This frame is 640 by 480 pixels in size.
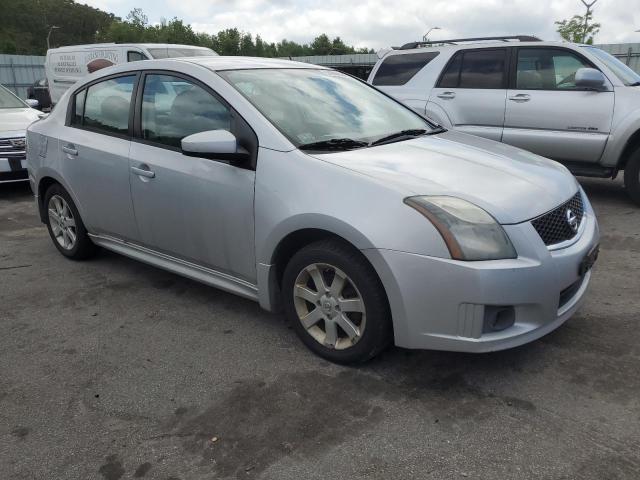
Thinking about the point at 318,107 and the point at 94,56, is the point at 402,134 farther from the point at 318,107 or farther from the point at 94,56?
the point at 94,56

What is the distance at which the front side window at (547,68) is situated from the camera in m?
6.57

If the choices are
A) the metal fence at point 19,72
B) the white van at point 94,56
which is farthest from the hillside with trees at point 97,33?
the white van at point 94,56

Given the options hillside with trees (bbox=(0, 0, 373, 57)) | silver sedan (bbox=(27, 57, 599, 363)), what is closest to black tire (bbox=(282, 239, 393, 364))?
Result: silver sedan (bbox=(27, 57, 599, 363))

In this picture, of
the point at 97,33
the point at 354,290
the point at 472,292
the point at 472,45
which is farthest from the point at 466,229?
the point at 97,33

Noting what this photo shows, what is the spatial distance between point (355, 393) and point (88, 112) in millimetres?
3162

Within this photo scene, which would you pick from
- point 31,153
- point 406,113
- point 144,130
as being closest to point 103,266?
point 31,153

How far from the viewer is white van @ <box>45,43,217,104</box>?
11383 mm

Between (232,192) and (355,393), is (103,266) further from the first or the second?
(355,393)

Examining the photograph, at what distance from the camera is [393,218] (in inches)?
108

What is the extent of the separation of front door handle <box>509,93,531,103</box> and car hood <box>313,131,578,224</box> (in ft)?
11.2

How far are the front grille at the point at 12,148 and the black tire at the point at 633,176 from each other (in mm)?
7385

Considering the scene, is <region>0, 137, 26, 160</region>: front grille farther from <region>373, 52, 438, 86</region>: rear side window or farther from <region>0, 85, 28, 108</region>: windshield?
<region>373, 52, 438, 86</region>: rear side window

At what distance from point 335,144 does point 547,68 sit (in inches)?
177

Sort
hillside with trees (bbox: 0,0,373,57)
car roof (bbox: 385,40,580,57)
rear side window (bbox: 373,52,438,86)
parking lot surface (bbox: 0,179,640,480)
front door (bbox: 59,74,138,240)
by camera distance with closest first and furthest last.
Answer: parking lot surface (bbox: 0,179,640,480) < front door (bbox: 59,74,138,240) < car roof (bbox: 385,40,580,57) < rear side window (bbox: 373,52,438,86) < hillside with trees (bbox: 0,0,373,57)
